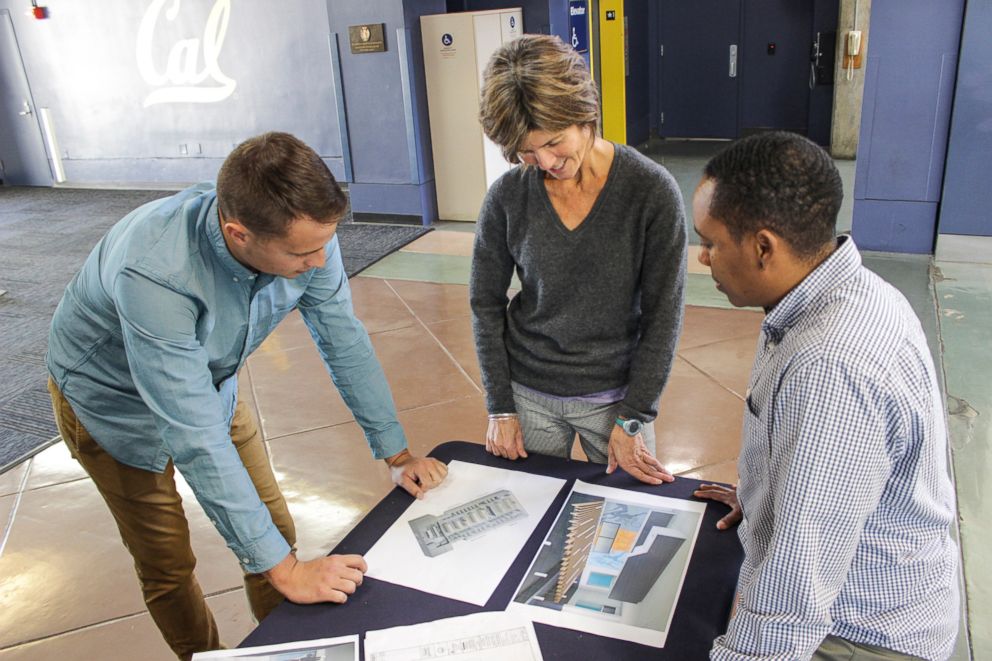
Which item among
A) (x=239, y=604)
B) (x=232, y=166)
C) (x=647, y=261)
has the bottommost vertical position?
(x=239, y=604)

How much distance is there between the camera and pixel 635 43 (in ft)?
29.9

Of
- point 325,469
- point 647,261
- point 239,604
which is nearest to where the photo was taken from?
point 647,261

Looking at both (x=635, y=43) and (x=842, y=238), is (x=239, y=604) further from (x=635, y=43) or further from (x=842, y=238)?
(x=635, y=43)

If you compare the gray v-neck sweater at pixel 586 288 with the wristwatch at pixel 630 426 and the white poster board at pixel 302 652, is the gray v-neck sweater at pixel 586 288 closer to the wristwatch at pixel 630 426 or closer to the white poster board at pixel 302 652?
the wristwatch at pixel 630 426

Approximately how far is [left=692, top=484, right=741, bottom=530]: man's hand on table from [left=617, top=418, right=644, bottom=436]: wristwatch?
236 millimetres

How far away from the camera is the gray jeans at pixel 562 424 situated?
1901 millimetres

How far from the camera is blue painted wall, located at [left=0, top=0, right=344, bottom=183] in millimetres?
7742

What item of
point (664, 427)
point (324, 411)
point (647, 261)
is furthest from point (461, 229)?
point (647, 261)

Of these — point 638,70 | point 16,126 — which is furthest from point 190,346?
point 16,126

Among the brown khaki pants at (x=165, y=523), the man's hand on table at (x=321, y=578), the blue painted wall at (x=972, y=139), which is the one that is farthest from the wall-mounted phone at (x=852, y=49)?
the man's hand on table at (x=321, y=578)

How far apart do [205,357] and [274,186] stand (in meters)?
0.35

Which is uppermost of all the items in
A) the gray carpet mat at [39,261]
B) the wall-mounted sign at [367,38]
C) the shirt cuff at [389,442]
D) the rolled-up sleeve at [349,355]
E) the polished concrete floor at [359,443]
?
the wall-mounted sign at [367,38]

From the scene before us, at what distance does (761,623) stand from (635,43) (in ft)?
29.3

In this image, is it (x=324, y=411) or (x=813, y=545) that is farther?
(x=324, y=411)
